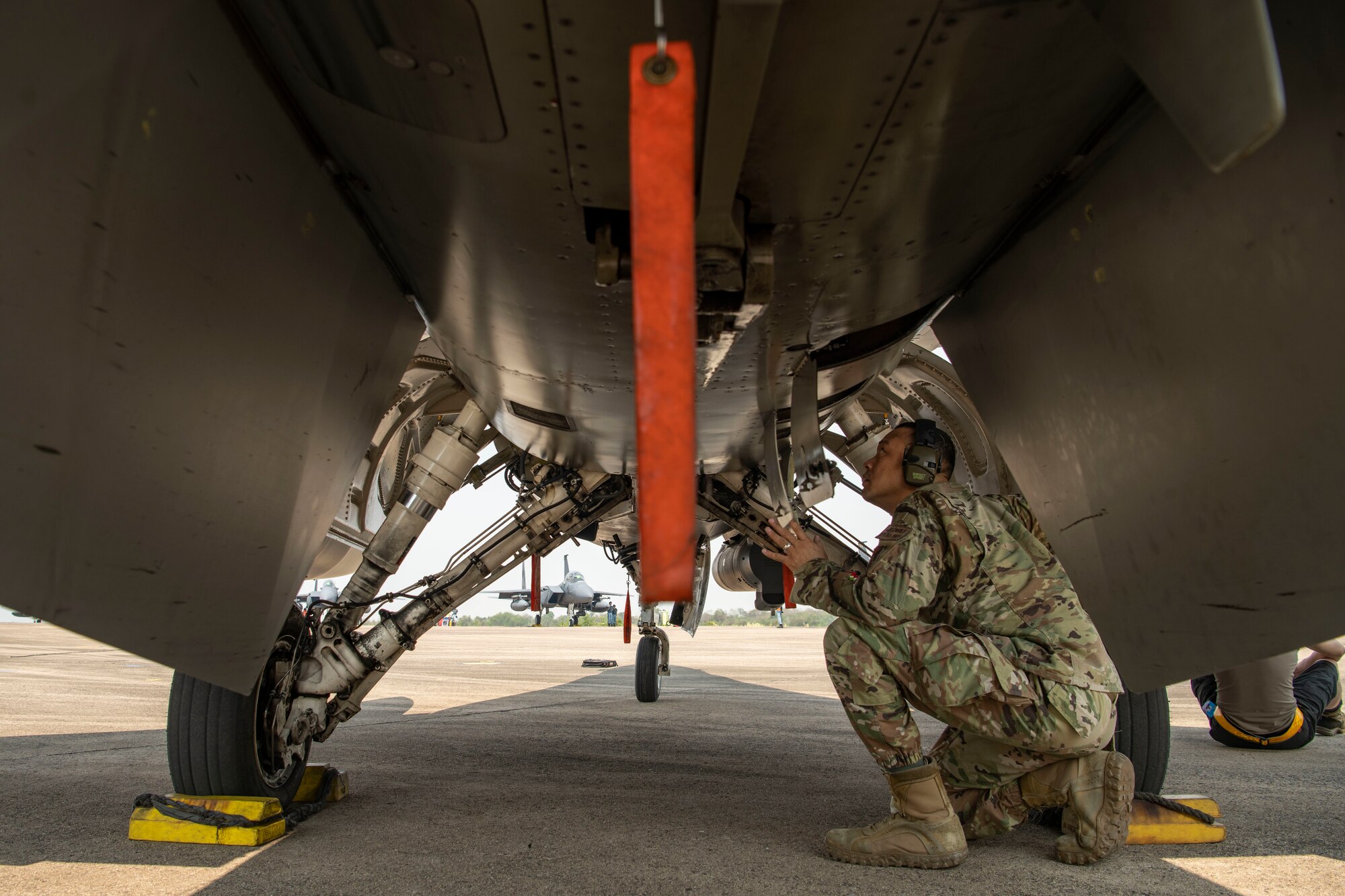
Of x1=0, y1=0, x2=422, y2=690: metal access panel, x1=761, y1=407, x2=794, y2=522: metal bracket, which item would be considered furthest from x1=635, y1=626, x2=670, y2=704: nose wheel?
x1=0, y1=0, x2=422, y2=690: metal access panel

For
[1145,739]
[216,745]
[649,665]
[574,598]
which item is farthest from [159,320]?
[574,598]

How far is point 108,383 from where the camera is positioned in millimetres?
1548

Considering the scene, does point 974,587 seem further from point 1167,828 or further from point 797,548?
point 1167,828

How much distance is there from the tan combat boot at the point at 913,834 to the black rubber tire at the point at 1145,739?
1146 millimetres

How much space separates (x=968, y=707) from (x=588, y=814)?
1366 mm

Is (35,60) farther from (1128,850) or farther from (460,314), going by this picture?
(1128,850)

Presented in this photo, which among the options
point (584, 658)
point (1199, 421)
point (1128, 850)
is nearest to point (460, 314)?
point (1199, 421)

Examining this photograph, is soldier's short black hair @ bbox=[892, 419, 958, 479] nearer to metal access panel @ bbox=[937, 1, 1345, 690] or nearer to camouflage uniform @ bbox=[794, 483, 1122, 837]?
camouflage uniform @ bbox=[794, 483, 1122, 837]

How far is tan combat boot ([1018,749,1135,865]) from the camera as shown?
233 cm

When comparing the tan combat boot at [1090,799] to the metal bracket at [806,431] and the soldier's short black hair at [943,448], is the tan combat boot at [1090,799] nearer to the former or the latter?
the soldier's short black hair at [943,448]

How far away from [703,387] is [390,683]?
24.3 feet

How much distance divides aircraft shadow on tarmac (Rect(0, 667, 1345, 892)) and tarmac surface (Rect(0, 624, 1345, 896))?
0.5 inches

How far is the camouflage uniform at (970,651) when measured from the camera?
2406 mm

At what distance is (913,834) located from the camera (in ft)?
7.80
